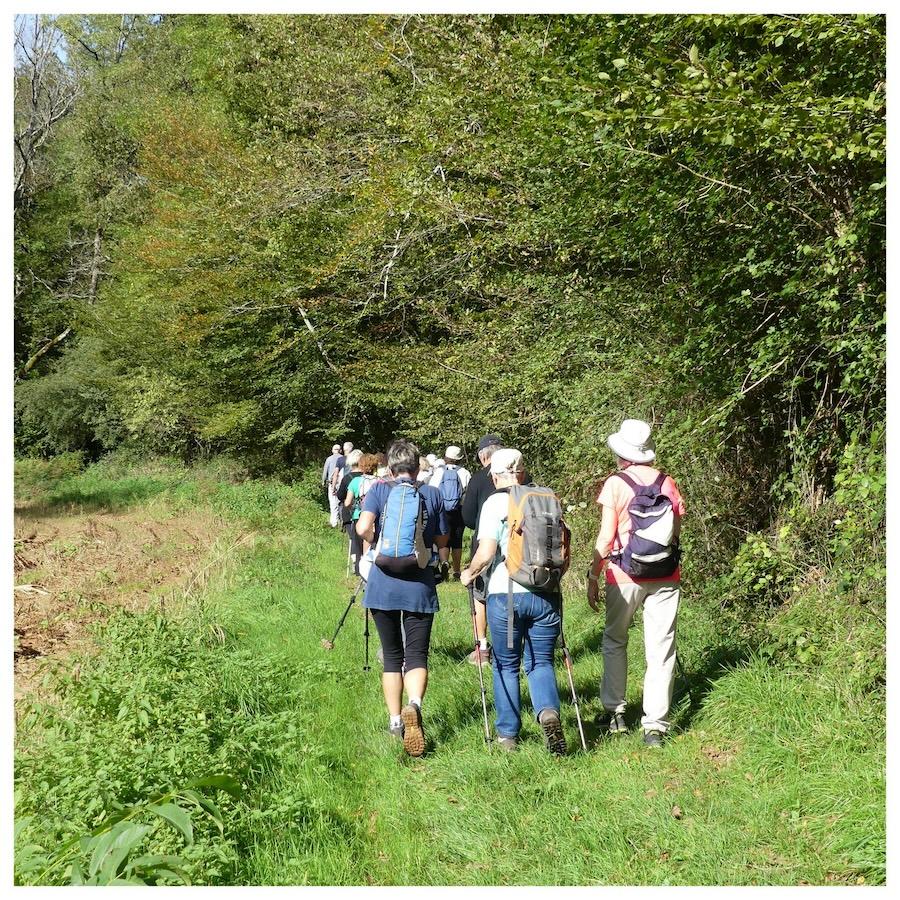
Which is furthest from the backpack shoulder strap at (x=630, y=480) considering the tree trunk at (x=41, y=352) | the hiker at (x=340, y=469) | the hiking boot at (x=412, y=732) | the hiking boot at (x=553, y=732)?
the tree trunk at (x=41, y=352)

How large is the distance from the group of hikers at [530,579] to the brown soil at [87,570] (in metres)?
2.99

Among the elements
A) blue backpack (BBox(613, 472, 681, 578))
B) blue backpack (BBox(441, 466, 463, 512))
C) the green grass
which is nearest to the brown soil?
the green grass

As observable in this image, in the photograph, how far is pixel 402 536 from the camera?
18.0ft

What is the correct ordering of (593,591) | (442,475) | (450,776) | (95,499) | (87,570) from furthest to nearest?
1. (95,499)
2. (87,570)
3. (442,475)
4. (593,591)
5. (450,776)

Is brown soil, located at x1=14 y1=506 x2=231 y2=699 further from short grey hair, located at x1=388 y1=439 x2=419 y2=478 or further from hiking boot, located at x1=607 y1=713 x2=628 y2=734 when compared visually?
hiking boot, located at x1=607 y1=713 x2=628 y2=734

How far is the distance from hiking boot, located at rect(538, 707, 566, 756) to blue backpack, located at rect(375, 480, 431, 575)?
1.18m

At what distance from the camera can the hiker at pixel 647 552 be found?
5418 mm

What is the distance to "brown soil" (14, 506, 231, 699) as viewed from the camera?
8.80 metres

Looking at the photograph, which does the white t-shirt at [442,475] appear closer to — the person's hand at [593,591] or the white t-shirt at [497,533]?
the person's hand at [593,591]

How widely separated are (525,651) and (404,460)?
1411 millimetres

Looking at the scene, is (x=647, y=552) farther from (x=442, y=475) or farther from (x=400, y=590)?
(x=442, y=475)

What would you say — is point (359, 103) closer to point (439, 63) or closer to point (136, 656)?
point (439, 63)

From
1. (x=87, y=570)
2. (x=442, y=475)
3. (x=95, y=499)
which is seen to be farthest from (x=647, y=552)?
(x=95, y=499)

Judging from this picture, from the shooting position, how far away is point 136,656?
6766mm
